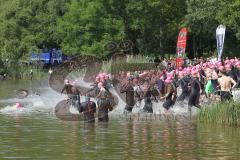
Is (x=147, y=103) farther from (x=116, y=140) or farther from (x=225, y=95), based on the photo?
(x=116, y=140)

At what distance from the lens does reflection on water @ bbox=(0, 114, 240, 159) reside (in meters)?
19.4

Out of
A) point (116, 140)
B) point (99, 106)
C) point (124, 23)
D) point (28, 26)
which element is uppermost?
point (28, 26)

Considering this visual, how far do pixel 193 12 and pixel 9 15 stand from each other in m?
39.5

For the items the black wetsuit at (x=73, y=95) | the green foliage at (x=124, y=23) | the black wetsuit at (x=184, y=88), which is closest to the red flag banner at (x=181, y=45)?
the black wetsuit at (x=184, y=88)

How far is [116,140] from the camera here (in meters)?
22.6

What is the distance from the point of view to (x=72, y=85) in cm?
3250

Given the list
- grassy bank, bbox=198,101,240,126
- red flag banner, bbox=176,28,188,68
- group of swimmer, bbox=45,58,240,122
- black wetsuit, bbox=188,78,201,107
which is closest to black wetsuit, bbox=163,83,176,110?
group of swimmer, bbox=45,58,240,122

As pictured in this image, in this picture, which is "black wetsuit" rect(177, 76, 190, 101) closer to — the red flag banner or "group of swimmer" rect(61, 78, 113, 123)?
"group of swimmer" rect(61, 78, 113, 123)

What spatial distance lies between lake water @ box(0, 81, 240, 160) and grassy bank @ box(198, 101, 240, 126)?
459mm

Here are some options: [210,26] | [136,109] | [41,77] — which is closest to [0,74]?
[41,77]

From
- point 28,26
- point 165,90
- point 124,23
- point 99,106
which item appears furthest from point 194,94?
point 28,26

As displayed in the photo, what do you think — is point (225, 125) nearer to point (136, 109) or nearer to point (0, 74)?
point (136, 109)

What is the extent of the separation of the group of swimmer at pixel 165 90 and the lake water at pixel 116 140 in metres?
0.98

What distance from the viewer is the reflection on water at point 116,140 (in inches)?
763
